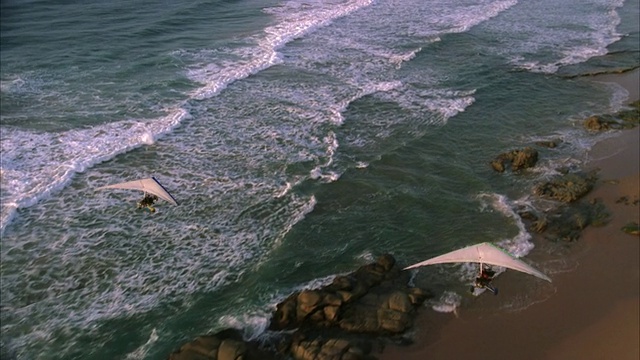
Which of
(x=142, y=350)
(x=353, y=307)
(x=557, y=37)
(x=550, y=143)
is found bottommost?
(x=142, y=350)

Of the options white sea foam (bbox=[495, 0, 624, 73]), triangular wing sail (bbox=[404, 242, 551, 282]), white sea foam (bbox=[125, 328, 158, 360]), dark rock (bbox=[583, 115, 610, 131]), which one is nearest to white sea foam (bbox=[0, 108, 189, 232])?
white sea foam (bbox=[125, 328, 158, 360])

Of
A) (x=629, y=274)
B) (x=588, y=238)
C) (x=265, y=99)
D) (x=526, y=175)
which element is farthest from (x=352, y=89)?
(x=629, y=274)

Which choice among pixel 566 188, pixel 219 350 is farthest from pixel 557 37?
pixel 219 350

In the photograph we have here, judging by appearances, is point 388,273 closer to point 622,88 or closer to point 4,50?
point 622,88

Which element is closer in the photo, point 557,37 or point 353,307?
point 353,307

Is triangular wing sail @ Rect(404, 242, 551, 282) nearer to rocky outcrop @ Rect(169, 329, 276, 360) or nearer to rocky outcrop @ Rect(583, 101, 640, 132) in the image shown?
rocky outcrop @ Rect(169, 329, 276, 360)

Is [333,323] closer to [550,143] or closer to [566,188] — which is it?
[566,188]
